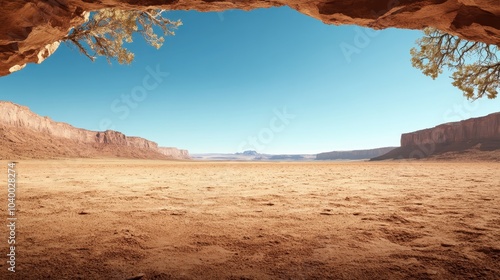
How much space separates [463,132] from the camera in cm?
8831

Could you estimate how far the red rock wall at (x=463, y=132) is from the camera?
81312mm

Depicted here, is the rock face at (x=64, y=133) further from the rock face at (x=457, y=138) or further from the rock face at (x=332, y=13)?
the rock face at (x=457, y=138)

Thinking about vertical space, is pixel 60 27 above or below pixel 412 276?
above

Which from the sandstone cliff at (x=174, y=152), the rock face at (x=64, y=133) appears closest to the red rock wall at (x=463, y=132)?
the rock face at (x=64, y=133)

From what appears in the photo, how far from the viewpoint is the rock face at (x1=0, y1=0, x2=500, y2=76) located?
361cm

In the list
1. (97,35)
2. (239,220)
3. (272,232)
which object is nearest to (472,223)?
(272,232)

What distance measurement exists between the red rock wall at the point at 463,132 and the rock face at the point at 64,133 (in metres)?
123

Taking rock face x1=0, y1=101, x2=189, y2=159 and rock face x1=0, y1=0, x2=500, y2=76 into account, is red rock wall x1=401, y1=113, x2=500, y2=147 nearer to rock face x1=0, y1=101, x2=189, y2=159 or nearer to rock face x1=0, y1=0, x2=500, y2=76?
rock face x1=0, y1=0, x2=500, y2=76

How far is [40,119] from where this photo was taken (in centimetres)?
9094

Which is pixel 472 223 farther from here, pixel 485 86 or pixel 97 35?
pixel 97 35

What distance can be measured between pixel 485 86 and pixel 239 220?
11.9 meters

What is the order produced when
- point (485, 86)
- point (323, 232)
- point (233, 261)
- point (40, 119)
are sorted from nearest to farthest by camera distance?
point (233, 261) < point (323, 232) < point (485, 86) < point (40, 119)

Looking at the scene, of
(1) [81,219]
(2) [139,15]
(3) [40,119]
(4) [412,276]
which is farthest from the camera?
(3) [40,119]

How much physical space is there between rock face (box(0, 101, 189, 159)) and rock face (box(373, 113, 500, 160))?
116709 mm
